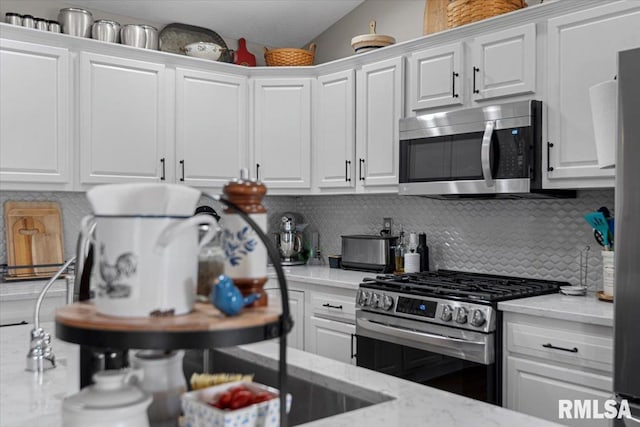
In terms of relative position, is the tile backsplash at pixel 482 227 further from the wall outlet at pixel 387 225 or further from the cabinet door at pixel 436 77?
the cabinet door at pixel 436 77

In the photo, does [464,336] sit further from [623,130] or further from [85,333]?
[85,333]

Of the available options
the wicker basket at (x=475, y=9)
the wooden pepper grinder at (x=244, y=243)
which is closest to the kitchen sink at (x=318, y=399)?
the wooden pepper grinder at (x=244, y=243)

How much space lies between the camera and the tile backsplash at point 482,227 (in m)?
3.24

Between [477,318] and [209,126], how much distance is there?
7.98 feet

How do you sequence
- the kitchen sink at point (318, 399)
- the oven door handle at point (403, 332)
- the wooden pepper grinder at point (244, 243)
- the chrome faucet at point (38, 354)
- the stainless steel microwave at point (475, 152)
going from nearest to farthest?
the wooden pepper grinder at point (244, 243)
the kitchen sink at point (318, 399)
the chrome faucet at point (38, 354)
the oven door handle at point (403, 332)
the stainless steel microwave at point (475, 152)

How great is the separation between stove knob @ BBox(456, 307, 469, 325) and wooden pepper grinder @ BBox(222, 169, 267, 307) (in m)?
2.02

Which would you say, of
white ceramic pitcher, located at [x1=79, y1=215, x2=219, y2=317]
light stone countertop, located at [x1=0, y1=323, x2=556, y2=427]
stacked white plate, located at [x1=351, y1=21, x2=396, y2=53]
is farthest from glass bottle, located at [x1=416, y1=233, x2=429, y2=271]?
white ceramic pitcher, located at [x1=79, y1=215, x2=219, y2=317]

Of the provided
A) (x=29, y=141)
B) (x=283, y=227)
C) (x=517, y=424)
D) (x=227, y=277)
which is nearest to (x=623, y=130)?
(x=517, y=424)

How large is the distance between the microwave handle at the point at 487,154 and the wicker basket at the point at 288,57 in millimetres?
1873

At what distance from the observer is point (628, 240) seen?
212 cm

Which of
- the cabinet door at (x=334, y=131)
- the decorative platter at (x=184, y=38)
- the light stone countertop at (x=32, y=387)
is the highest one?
the decorative platter at (x=184, y=38)

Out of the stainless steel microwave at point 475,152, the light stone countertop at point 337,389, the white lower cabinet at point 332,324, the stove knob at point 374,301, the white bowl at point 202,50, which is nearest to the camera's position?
the light stone countertop at point 337,389

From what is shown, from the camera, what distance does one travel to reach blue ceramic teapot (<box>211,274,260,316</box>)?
33.4 inches

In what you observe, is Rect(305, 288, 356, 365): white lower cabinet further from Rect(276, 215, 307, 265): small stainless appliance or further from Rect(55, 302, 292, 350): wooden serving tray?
Rect(55, 302, 292, 350): wooden serving tray
